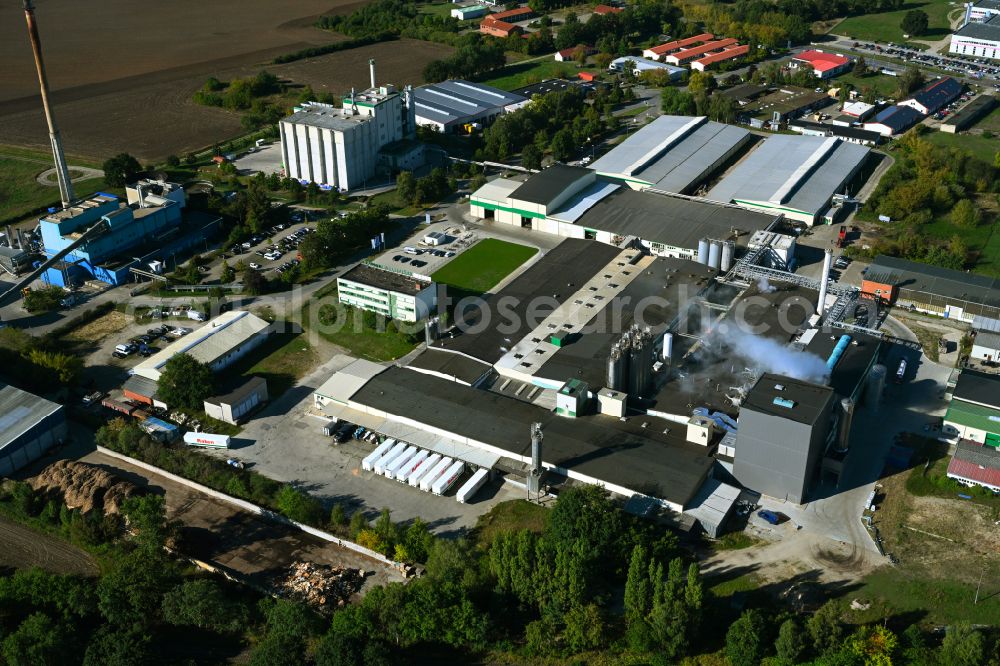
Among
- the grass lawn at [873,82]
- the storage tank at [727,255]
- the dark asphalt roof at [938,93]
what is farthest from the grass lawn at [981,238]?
the grass lawn at [873,82]

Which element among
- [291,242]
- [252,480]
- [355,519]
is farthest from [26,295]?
[355,519]

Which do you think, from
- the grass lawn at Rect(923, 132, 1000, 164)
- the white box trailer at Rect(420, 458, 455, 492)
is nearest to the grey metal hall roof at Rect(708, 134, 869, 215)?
the grass lawn at Rect(923, 132, 1000, 164)

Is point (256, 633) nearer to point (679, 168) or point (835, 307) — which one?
point (835, 307)

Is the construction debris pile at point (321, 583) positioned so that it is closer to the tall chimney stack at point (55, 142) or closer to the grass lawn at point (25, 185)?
the tall chimney stack at point (55, 142)

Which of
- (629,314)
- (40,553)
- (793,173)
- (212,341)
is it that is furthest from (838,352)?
(40,553)

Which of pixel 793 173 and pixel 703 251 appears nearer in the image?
pixel 703 251

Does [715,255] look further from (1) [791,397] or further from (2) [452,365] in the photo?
(2) [452,365]

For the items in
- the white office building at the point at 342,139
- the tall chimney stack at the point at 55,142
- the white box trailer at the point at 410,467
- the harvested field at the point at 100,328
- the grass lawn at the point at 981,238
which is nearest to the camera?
the white box trailer at the point at 410,467
